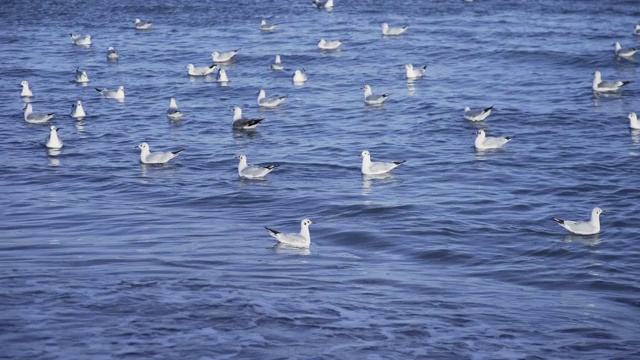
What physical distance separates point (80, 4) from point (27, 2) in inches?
88.9

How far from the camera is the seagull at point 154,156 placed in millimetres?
23953

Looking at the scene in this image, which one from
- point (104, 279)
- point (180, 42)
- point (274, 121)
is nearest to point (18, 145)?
point (274, 121)

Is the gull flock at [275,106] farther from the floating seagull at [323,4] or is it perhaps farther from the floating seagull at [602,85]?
the floating seagull at [323,4]

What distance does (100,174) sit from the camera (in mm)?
22891

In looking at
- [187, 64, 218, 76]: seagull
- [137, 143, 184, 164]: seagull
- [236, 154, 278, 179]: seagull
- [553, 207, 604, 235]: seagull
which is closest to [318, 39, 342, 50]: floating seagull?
[187, 64, 218, 76]: seagull

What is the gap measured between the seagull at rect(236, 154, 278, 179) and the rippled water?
0.66ft

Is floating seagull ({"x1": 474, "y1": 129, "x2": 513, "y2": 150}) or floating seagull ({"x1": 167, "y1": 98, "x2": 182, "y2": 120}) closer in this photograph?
floating seagull ({"x1": 474, "y1": 129, "x2": 513, "y2": 150})

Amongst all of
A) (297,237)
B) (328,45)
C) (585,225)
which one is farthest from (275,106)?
(585,225)

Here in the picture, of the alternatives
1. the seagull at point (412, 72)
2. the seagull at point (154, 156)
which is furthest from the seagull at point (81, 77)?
the seagull at point (154, 156)

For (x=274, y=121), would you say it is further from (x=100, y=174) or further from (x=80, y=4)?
(x=80, y=4)

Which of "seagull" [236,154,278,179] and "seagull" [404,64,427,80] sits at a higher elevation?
"seagull" [236,154,278,179]

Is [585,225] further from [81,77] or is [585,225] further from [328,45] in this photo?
[328,45]

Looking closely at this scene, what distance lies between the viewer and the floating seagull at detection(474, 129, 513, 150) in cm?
2509

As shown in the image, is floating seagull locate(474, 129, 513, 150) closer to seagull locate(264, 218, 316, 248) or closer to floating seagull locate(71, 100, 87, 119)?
seagull locate(264, 218, 316, 248)
